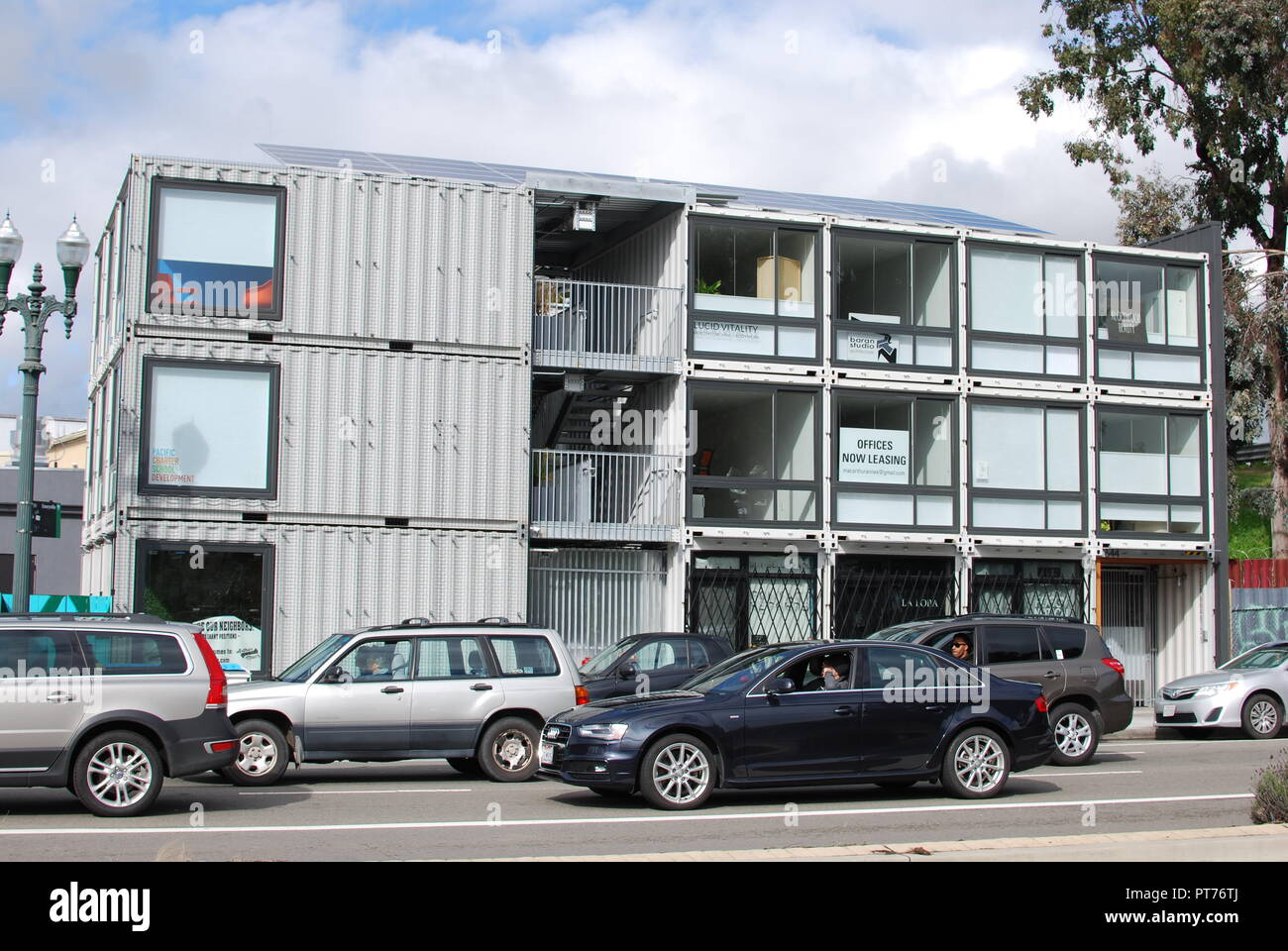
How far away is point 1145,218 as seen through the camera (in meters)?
37.1

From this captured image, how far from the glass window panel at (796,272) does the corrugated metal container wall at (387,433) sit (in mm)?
4797

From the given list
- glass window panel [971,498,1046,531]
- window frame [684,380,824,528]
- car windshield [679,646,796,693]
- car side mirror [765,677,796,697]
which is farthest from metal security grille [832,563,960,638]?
car side mirror [765,677,796,697]

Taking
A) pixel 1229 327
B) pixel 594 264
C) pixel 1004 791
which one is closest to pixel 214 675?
pixel 1004 791

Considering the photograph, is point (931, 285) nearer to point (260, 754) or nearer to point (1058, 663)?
point (1058, 663)

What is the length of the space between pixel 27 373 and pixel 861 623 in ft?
45.4

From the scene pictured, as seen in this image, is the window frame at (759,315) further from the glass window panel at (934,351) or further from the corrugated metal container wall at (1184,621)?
the corrugated metal container wall at (1184,621)

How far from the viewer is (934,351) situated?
25641mm

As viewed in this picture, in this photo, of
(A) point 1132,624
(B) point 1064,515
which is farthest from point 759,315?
(A) point 1132,624

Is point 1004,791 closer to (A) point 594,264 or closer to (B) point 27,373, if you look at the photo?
(B) point 27,373

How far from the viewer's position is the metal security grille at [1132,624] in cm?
2700

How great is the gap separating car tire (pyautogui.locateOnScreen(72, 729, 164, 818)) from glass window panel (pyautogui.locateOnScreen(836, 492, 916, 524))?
578 inches

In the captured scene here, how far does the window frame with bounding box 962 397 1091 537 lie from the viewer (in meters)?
25.3

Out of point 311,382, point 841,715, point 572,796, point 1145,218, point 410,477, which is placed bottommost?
point 572,796
